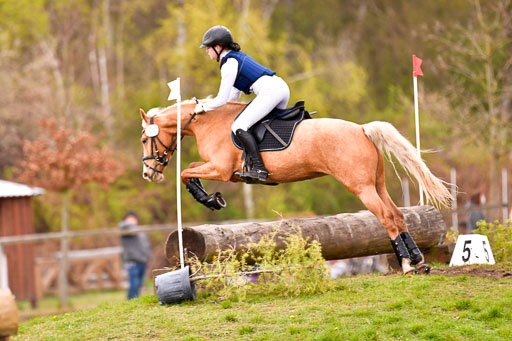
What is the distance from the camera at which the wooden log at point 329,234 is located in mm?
7062

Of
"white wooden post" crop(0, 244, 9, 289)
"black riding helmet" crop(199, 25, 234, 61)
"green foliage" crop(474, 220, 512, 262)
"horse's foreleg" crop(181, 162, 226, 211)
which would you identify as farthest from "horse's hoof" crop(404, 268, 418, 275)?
"white wooden post" crop(0, 244, 9, 289)

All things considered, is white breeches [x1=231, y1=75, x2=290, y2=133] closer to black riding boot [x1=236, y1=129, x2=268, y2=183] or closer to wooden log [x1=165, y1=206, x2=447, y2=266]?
black riding boot [x1=236, y1=129, x2=268, y2=183]

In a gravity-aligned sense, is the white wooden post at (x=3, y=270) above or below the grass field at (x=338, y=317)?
below

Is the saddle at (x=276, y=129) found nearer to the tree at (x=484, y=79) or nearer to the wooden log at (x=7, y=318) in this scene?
the wooden log at (x=7, y=318)

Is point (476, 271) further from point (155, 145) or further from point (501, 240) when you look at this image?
point (155, 145)

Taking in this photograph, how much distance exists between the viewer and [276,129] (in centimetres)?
680

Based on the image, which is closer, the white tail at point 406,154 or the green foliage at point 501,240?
the white tail at point 406,154

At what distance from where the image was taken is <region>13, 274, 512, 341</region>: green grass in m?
5.26

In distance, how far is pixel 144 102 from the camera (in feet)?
80.8

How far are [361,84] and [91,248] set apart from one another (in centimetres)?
1078

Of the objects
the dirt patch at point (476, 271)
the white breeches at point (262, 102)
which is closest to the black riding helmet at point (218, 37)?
the white breeches at point (262, 102)

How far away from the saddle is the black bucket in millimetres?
1374

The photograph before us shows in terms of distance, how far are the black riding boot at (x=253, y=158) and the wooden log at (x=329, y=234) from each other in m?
0.62

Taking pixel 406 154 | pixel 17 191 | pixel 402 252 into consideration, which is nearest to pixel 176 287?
pixel 402 252
